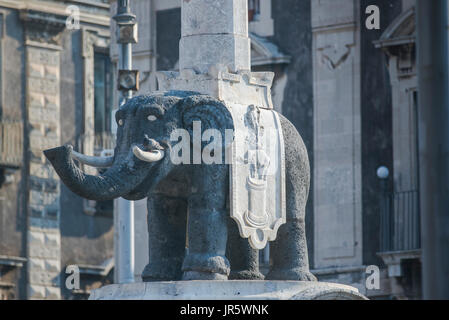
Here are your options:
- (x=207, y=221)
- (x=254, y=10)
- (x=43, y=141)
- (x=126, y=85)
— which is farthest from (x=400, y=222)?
(x=207, y=221)

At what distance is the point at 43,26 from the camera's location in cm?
5506

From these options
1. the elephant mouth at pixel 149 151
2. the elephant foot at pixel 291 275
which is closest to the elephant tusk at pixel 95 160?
the elephant mouth at pixel 149 151

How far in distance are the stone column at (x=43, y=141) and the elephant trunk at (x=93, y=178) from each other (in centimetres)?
2979

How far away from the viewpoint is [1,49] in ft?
178

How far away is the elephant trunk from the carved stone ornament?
99.8ft

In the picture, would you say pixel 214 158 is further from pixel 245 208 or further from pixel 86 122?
pixel 86 122

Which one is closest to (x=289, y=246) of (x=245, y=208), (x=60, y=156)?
(x=245, y=208)

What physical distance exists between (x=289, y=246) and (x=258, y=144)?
1.30 metres

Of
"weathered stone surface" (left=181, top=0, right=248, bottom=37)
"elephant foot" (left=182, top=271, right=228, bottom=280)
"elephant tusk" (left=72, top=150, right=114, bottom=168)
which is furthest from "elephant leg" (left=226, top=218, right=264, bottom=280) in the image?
"weathered stone surface" (left=181, top=0, right=248, bottom=37)

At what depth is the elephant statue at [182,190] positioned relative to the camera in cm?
2448

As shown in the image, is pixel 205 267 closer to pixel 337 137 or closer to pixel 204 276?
pixel 204 276

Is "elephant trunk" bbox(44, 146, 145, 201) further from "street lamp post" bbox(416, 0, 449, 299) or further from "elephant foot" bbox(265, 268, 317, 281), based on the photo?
"street lamp post" bbox(416, 0, 449, 299)

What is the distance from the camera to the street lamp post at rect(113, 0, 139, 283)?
35531 mm
